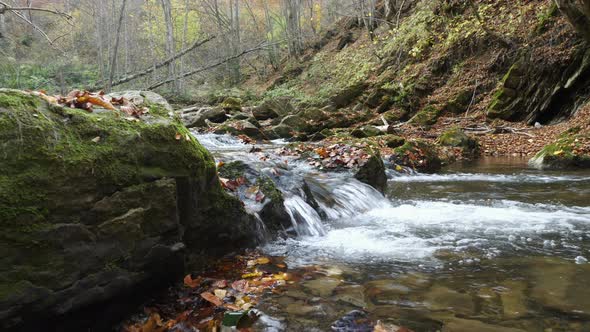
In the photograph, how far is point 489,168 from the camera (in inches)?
380

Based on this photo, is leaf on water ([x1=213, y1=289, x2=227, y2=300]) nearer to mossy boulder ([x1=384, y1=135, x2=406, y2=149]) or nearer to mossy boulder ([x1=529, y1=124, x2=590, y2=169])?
mossy boulder ([x1=529, y1=124, x2=590, y2=169])

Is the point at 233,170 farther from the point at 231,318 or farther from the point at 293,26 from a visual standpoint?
the point at 293,26

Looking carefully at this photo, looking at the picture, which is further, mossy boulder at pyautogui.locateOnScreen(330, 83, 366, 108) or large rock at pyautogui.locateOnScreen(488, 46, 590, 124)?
mossy boulder at pyautogui.locateOnScreen(330, 83, 366, 108)

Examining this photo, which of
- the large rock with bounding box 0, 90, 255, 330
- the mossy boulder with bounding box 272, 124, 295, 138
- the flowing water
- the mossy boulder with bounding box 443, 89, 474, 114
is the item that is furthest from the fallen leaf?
the mossy boulder with bounding box 443, 89, 474, 114

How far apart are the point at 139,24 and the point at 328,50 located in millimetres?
17019

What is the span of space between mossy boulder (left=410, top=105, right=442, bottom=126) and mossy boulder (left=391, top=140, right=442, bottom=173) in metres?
4.73

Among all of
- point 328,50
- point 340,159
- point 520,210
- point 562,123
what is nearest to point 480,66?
point 562,123

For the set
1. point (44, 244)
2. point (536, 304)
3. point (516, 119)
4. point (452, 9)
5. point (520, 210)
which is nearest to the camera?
point (44, 244)

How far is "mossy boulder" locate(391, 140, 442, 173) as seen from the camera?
388 inches

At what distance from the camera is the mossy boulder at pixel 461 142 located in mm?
11797

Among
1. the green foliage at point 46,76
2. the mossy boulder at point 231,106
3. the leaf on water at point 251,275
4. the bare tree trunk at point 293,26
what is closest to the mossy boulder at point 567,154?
the leaf on water at point 251,275

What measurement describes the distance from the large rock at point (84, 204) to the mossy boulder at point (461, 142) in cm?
1014

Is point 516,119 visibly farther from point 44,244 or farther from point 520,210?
point 44,244

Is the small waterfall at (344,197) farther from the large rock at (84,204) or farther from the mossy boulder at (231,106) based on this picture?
the mossy boulder at (231,106)
